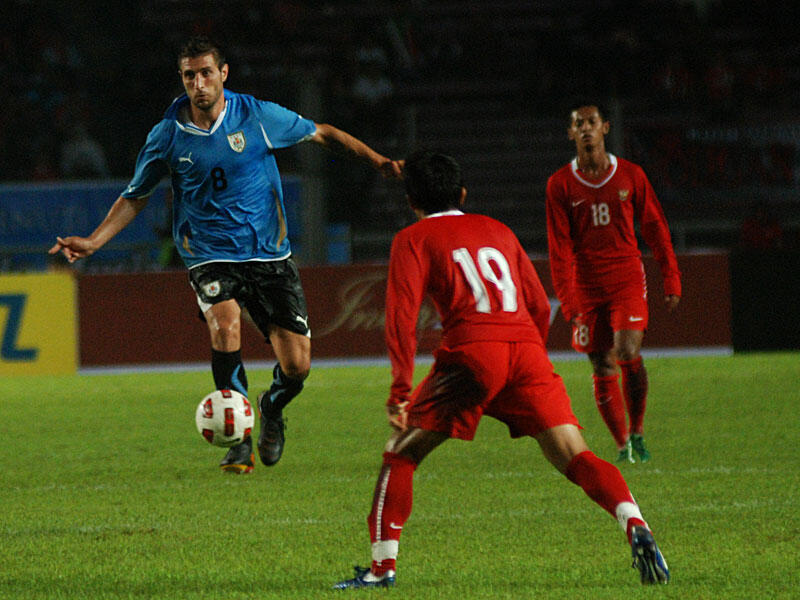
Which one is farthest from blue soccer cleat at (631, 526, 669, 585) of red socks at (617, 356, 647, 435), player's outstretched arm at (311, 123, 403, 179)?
red socks at (617, 356, 647, 435)

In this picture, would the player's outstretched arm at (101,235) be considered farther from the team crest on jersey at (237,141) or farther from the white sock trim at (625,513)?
the white sock trim at (625,513)

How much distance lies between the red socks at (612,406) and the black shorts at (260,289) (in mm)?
1703

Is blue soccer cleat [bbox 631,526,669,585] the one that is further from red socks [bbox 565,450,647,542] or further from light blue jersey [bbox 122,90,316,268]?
light blue jersey [bbox 122,90,316,268]

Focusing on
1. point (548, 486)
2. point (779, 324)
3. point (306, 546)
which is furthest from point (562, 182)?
point (779, 324)

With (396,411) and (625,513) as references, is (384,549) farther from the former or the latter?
(625,513)

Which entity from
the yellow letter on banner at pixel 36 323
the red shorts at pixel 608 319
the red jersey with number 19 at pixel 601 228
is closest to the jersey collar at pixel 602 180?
the red jersey with number 19 at pixel 601 228

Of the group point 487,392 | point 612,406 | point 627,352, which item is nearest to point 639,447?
point 612,406

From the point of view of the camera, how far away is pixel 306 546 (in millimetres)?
5117

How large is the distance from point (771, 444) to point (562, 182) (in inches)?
83.2

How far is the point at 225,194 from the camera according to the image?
6.70 meters

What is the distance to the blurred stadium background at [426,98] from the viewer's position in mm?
17500

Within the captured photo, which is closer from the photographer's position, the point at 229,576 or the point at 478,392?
the point at 478,392

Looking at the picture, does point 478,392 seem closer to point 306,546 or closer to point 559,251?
point 306,546

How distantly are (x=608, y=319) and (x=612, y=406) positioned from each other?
493 millimetres
